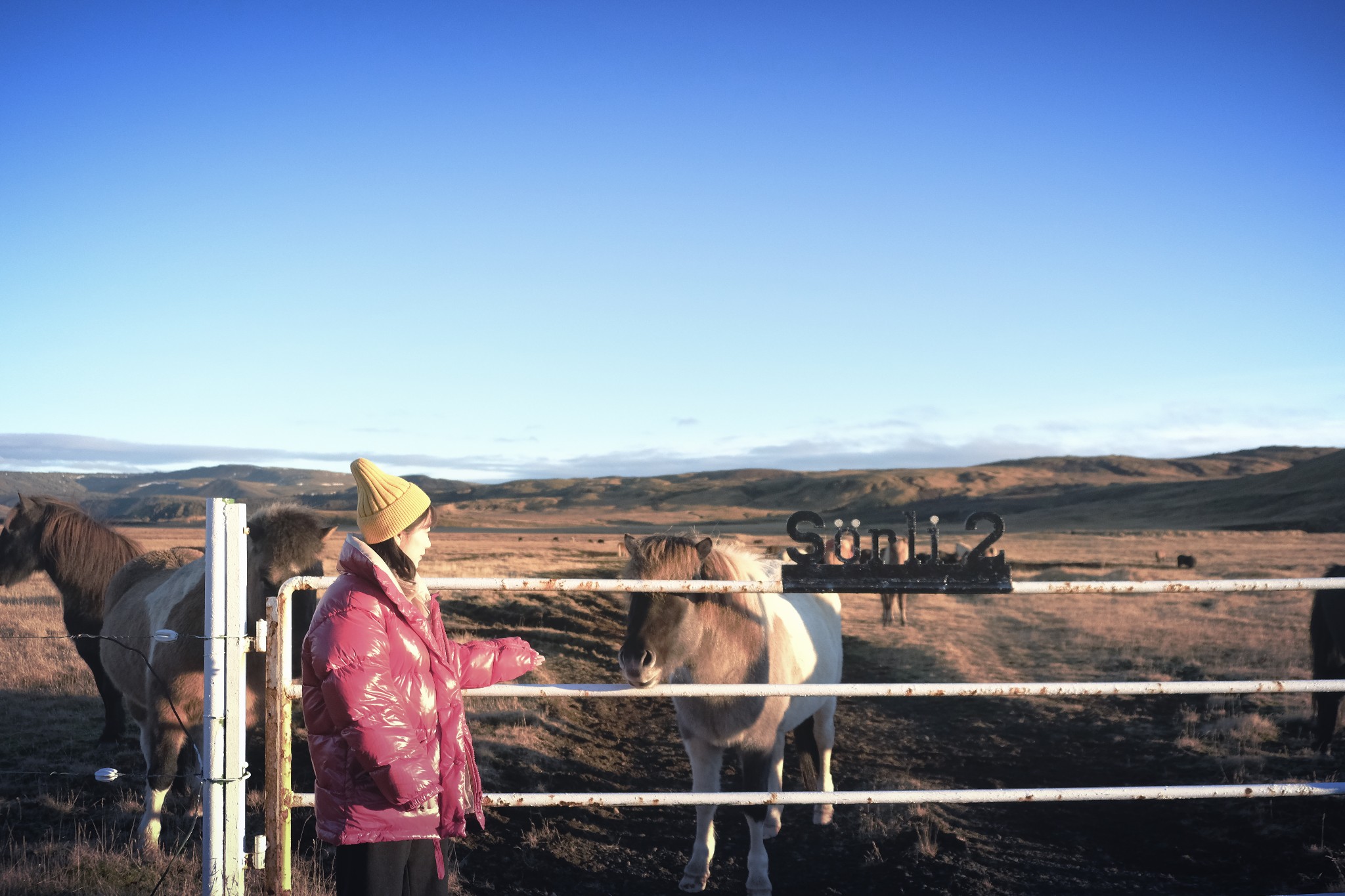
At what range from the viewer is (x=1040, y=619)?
782 inches

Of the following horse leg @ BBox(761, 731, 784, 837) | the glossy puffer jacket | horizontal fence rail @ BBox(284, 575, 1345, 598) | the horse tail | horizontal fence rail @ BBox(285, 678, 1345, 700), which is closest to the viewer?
the glossy puffer jacket

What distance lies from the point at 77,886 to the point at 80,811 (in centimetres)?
196

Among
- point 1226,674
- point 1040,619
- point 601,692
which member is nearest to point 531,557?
point 1040,619

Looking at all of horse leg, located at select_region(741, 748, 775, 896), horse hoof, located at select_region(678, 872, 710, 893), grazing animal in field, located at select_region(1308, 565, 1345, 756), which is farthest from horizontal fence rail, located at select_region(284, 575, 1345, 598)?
grazing animal in field, located at select_region(1308, 565, 1345, 756)

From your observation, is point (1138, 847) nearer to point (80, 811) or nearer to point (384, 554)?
point (384, 554)

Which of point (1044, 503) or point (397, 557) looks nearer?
point (397, 557)

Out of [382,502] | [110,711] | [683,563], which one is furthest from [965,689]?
[110,711]

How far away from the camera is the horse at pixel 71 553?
7.55m

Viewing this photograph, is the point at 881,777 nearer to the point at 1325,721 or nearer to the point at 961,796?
the point at 961,796

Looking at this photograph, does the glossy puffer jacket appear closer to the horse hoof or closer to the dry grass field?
the dry grass field

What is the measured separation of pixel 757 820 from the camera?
490cm

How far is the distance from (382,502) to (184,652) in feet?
10.8

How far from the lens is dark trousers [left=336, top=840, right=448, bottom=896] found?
2.42m

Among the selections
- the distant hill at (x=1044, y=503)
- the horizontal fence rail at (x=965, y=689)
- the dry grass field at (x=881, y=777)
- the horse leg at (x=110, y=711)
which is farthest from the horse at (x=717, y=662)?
the distant hill at (x=1044, y=503)
